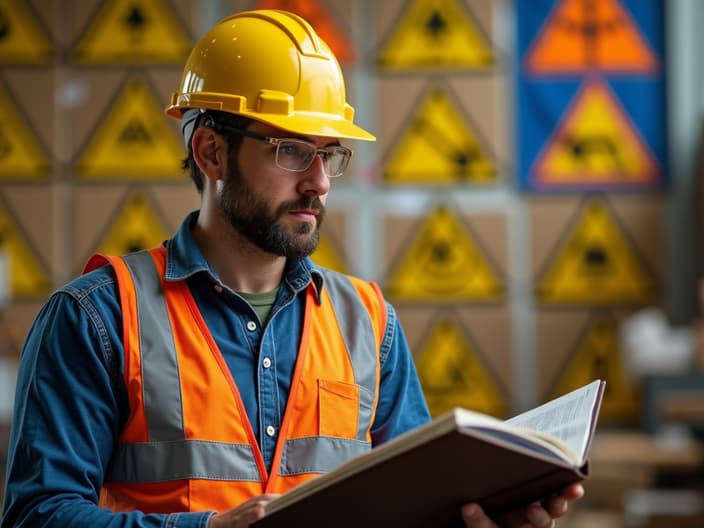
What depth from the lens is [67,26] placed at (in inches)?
299

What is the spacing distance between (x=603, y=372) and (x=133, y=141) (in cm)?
366

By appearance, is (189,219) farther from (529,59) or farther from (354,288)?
(529,59)

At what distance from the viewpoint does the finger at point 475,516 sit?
179 cm

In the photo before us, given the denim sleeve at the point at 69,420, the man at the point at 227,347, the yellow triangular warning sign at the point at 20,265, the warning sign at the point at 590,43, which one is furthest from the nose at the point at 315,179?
the yellow triangular warning sign at the point at 20,265

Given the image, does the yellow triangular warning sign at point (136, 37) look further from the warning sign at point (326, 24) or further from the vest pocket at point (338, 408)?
the vest pocket at point (338, 408)

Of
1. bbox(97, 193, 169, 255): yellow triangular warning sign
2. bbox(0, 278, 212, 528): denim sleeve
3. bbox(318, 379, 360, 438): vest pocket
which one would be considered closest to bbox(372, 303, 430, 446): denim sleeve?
bbox(318, 379, 360, 438): vest pocket

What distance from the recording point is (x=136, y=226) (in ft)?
24.8

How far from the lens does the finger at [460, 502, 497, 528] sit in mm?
1785

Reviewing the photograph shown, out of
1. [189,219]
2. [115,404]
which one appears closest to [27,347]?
[115,404]

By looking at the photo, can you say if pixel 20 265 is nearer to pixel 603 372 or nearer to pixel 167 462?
pixel 603 372

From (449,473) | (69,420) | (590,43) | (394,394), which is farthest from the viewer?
(590,43)

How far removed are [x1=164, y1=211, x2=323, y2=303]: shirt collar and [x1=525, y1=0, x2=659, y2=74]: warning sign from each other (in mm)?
5548

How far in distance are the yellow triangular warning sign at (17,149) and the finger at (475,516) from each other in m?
6.33

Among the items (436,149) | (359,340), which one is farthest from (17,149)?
(359,340)
